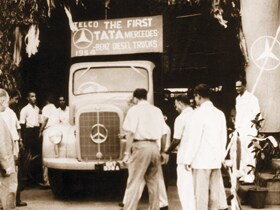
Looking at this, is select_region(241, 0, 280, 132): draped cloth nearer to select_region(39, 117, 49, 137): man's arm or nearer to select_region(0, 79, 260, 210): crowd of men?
select_region(0, 79, 260, 210): crowd of men

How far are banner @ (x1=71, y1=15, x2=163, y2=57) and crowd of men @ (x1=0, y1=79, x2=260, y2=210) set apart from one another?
6.49 ft

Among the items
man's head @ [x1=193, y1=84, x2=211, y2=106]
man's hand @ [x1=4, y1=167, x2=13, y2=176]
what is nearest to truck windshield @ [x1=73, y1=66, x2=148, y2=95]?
man's hand @ [x1=4, y1=167, x2=13, y2=176]

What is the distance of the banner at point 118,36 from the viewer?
12430 mm

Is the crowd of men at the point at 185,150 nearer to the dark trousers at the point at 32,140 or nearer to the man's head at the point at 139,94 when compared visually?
the man's head at the point at 139,94

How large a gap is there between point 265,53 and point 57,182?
4655mm

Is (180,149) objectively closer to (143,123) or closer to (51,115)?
(143,123)

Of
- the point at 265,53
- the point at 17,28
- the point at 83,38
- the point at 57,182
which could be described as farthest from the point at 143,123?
the point at 17,28

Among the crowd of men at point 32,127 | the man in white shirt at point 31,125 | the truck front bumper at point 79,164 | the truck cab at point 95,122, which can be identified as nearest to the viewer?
the truck front bumper at point 79,164

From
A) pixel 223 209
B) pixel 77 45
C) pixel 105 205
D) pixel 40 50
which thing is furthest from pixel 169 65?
pixel 223 209

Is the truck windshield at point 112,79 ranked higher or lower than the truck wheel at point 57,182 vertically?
higher

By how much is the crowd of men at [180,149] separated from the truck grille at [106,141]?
1407mm

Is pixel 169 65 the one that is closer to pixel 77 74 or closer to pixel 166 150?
pixel 77 74

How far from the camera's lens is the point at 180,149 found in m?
9.26

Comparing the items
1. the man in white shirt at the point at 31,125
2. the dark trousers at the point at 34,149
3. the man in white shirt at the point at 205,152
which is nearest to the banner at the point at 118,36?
the man in white shirt at the point at 31,125
